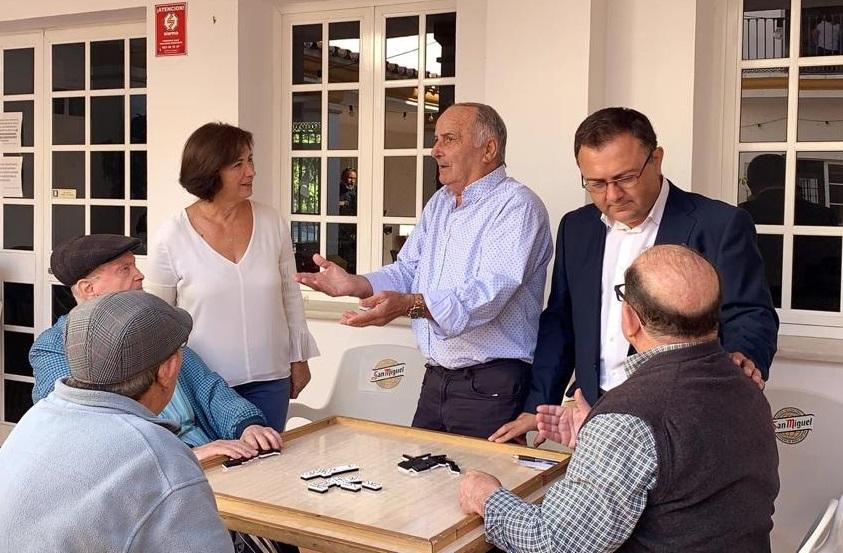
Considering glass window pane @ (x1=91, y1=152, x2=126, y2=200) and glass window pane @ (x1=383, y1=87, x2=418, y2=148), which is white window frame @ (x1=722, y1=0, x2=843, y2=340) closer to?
glass window pane @ (x1=383, y1=87, x2=418, y2=148)

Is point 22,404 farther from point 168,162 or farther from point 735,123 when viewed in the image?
point 735,123

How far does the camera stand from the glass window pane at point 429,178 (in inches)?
181

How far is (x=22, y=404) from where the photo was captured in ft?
19.0

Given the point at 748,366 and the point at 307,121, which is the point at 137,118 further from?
the point at 748,366

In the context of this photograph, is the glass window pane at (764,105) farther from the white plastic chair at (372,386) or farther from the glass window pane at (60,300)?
the glass window pane at (60,300)

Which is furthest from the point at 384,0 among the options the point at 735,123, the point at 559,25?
the point at 735,123

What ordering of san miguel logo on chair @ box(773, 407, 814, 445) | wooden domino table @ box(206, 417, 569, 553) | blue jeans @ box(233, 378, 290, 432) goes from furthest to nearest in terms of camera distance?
san miguel logo on chair @ box(773, 407, 814, 445) → blue jeans @ box(233, 378, 290, 432) → wooden domino table @ box(206, 417, 569, 553)

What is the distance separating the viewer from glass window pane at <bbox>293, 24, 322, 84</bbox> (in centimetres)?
486

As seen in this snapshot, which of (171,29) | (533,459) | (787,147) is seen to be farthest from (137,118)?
(533,459)

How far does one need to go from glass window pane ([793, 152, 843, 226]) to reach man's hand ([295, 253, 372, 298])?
6.34 feet

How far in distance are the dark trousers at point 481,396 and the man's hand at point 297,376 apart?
74 cm

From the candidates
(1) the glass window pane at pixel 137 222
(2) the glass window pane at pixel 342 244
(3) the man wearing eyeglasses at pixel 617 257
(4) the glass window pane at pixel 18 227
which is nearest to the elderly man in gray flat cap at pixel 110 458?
(3) the man wearing eyeglasses at pixel 617 257

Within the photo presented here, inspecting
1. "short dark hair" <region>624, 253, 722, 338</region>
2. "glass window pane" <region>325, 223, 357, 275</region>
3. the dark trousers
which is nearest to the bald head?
"short dark hair" <region>624, 253, 722, 338</region>

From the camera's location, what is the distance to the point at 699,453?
1.69 meters
